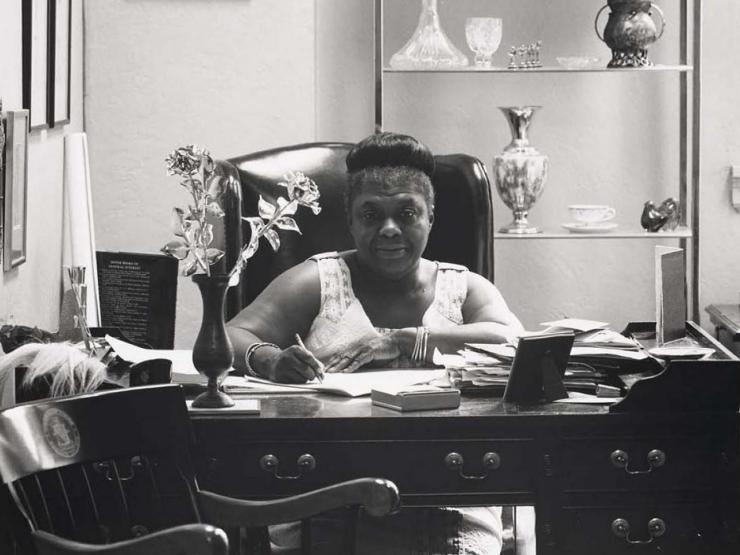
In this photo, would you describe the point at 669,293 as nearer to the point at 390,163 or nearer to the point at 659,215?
the point at 390,163

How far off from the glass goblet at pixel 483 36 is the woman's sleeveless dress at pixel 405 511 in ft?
4.39

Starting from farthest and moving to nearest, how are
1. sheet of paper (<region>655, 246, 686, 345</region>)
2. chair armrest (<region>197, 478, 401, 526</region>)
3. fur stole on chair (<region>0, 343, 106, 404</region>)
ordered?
sheet of paper (<region>655, 246, 686, 345</region>) < fur stole on chair (<region>0, 343, 106, 404</region>) < chair armrest (<region>197, 478, 401, 526</region>)

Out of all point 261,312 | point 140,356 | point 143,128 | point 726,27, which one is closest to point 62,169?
point 143,128

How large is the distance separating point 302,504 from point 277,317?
896mm

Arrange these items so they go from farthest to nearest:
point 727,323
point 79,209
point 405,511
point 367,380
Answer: point 727,323 → point 79,209 → point 367,380 → point 405,511

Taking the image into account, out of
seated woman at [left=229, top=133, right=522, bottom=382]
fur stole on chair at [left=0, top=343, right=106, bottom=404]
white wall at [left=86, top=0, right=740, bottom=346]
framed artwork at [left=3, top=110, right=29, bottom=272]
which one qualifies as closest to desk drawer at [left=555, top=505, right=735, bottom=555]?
seated woman at [left=229, top=133, right=522, bottom=382]

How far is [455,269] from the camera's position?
295 centimetres

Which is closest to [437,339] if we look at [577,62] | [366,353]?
[366,353]

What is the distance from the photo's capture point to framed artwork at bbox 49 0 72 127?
11.5 feet

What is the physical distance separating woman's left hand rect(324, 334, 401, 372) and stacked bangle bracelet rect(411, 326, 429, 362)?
3 cm

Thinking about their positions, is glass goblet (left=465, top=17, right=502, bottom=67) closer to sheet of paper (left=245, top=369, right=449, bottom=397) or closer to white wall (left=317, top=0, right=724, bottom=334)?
white wall (left=317, top=0, right=724, bottom=334)

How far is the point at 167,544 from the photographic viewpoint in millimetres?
1636

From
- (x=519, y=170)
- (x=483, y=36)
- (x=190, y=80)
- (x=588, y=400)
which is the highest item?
(x=483, y=36)

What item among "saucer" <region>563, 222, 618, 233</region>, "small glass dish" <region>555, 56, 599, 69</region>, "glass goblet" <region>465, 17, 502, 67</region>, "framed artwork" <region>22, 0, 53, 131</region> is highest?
"glass goblet" <region>465, 17, 502, 67</region>
